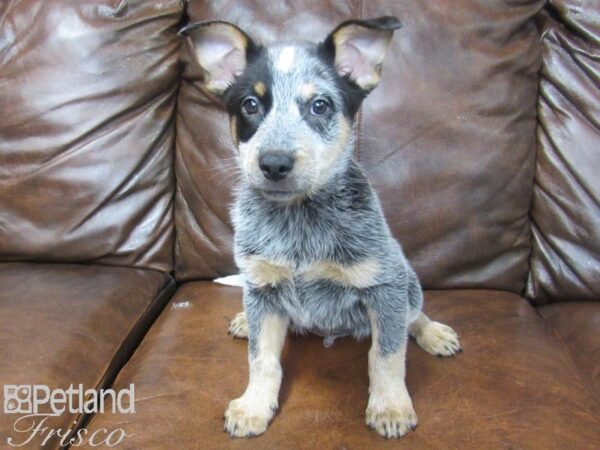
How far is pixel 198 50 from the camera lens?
1.68 meters

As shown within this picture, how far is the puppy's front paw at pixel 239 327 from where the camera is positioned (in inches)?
73.9

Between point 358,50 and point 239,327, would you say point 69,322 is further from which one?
point 358,50

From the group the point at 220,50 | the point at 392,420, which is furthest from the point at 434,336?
the point at 220,50

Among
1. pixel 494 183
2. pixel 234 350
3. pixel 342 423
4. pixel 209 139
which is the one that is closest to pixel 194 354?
pixel 234 350

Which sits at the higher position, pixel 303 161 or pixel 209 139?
pixel 303 161

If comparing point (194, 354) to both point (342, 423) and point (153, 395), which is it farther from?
point (342, 423)

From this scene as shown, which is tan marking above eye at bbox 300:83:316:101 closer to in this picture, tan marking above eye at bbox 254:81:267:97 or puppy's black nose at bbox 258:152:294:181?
tan marking above eye at bbox 254:81:267:97

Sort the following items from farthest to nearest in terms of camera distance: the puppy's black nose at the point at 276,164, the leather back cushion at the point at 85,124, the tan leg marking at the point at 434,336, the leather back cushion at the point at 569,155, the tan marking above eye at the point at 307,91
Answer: the leather back cushion at the point at 85,124, the leather back cushion at the point at 569,155, the tan leg marking at the point at 434,336, the tan marking above eye at the point at 307,91, the puppy's black nose at the point at 276,164

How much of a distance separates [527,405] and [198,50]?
54.3 inches

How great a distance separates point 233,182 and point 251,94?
2.45 ft

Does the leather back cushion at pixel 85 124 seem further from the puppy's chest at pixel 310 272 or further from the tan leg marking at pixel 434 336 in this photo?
the tan leg marking at pixel 434 336

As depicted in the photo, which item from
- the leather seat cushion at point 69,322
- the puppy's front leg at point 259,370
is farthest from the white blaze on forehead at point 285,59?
the leather seat cushion at point 69,322

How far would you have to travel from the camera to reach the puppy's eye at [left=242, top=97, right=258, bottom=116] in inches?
62.4

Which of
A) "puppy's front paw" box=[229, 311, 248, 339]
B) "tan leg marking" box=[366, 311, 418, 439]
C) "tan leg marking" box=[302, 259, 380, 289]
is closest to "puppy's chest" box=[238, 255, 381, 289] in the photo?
"tan leg marking" box=[302, 259, 380, 289]
